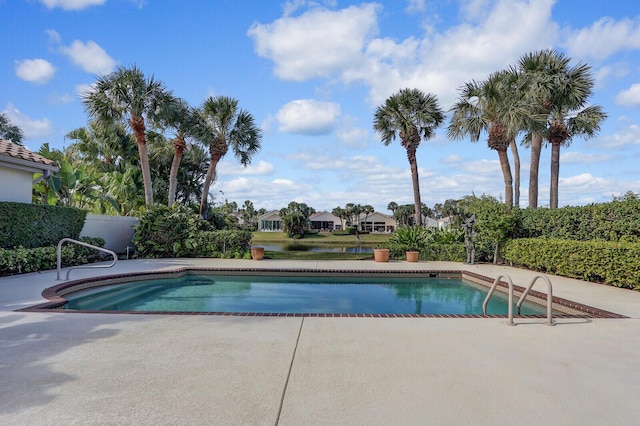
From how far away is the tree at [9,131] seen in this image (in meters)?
24.8

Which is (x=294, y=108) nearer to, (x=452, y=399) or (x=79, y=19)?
(x=79, y=19)

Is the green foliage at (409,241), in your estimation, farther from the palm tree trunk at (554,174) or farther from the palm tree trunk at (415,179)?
the palm tree trunk at (554,174)

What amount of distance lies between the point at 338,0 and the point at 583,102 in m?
12.4

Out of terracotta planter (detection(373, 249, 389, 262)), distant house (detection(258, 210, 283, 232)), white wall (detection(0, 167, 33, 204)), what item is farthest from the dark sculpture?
distant house (detection(258, 210, 283, 232))

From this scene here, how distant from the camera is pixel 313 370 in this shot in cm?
344

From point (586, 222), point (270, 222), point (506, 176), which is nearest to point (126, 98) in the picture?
point (506, 176)

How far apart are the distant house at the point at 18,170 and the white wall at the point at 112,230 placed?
98.8 inches

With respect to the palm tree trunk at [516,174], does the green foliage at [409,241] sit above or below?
below

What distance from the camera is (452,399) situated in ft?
9.41

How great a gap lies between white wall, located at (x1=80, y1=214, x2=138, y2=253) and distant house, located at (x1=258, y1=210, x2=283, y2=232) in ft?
142

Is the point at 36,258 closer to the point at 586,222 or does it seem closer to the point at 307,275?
the point at 307,275

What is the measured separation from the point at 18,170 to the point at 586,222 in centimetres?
1611

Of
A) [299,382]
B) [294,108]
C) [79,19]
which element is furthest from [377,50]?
[299,382]

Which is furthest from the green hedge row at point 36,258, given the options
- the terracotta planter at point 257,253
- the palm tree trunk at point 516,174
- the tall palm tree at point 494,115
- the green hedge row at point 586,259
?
the palm tree trunk at point 516,174
